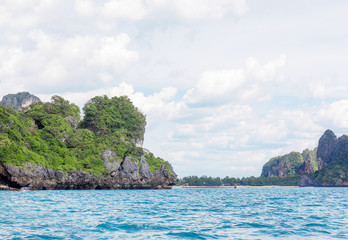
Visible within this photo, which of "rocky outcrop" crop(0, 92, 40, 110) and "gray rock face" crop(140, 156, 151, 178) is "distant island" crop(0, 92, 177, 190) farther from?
"rocky outcrop" crop(0, 92, 40, 110)

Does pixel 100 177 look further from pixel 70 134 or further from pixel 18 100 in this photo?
pixel 18 100

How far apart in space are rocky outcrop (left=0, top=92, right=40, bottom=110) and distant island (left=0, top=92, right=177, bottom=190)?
62249 millimetres

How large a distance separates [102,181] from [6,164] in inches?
1251

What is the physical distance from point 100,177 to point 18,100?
101663 millimetres

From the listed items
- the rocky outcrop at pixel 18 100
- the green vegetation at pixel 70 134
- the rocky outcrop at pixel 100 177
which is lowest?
the rocky outcrop at pixel 100 177

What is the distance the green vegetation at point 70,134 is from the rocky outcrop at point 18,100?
62249 millimetres

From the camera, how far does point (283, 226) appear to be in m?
21.1

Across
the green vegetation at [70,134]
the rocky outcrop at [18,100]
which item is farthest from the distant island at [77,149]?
the rocky outcrop at [18,100]

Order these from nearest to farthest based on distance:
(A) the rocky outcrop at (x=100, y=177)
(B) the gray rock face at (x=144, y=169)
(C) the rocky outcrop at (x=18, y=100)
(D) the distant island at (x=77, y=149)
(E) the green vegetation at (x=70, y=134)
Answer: (A) the rocky outcrop at (x=100, y=177), (D) the distant island at (x=77, y=149), (E) the green vegetation at (x=70, y=134), (B) the gray rock face at (x=144, y=169), (C) the rocky outcrop at (x=18, y=100)

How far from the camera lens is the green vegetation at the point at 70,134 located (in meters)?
78.9

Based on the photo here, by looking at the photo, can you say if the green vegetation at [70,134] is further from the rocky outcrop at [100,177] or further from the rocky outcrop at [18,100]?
the rocky outcrop at [18,100]

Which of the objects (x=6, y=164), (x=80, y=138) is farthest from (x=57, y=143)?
(x=6, y=164)

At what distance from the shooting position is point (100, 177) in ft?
319

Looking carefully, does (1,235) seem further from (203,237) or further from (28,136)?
(28,136)
